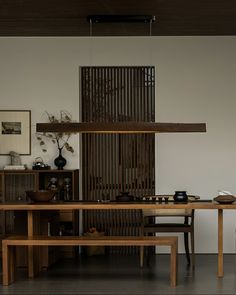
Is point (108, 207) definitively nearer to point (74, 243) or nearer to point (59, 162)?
point (74, 243)

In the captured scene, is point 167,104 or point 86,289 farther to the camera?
point 167,104

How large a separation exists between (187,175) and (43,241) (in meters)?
3.04

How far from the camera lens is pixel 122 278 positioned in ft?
25.0

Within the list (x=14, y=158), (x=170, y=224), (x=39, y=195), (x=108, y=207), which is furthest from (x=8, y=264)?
(x=14, y=158)

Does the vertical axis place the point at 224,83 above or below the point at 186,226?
above

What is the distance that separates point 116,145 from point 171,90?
118 cm

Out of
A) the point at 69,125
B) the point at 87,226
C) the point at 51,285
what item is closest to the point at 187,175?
the point at 87,226

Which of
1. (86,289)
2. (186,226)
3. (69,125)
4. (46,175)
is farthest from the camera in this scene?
(46,175)

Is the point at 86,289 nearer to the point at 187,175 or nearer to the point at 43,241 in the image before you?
the point at 43,241

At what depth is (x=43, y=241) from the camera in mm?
7395

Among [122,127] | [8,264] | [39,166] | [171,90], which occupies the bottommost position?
[8,264]
